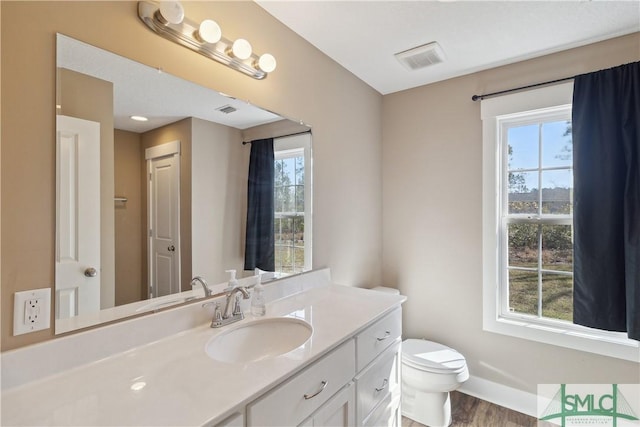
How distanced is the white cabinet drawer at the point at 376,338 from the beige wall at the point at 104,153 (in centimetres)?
94

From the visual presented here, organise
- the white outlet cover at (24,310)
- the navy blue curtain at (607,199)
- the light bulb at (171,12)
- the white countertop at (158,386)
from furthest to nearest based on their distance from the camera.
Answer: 1. the navy blue curtain at (607,199)
2. the light bulb at (171,12)
3. the white outlet cover at (24,310)
4. the white countertop at (158,386)

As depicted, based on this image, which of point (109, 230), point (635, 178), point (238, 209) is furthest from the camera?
point (635, 178)

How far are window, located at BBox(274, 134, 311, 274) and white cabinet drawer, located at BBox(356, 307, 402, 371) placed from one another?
0.55m

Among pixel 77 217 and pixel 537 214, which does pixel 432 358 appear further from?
pixel 77 217

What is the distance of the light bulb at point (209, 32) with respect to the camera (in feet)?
3.67

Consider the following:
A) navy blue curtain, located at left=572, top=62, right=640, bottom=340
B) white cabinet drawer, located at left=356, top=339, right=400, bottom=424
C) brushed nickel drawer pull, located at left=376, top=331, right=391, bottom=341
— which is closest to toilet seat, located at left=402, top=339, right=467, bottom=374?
white cabinet drawer, located at left=356, top=339, right=400, bottom=424

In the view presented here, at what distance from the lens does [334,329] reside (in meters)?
1.15

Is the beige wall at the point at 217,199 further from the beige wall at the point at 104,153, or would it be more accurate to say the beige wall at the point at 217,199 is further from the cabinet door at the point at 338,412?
the cabinet door at the point at 338,412

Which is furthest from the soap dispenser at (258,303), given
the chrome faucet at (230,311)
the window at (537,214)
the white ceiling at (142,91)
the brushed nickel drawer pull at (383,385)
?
the window at (537,214)

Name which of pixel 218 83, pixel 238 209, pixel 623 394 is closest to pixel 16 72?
pixel 218 83

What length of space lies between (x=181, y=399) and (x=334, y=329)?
59cm

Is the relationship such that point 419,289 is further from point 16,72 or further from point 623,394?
point 16,72

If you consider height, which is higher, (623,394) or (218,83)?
(218,83)

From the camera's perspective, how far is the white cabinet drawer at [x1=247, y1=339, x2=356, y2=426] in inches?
31.1
